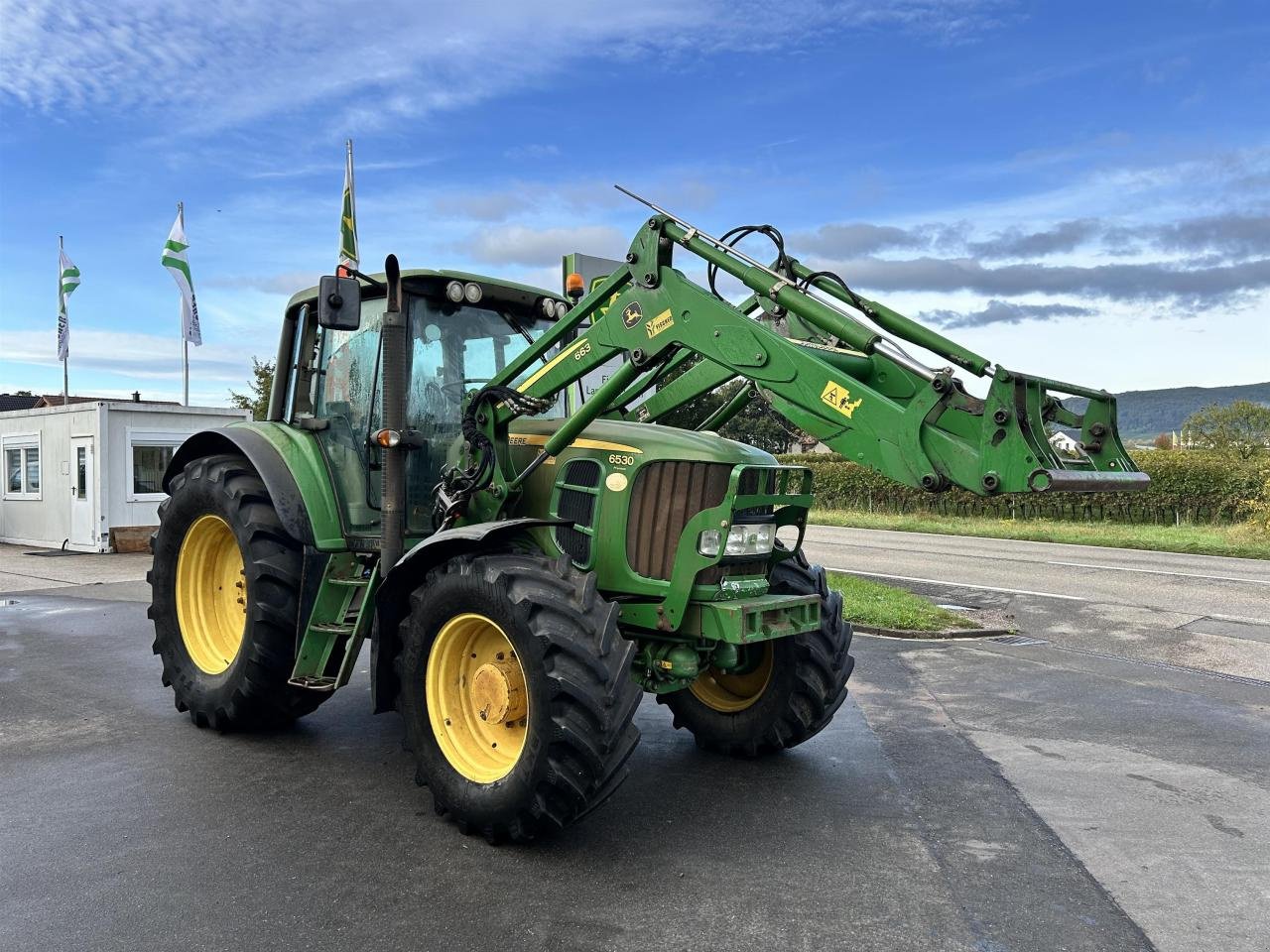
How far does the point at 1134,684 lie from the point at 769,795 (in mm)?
4212

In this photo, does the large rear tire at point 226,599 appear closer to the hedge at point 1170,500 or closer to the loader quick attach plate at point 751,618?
the loader quick attach plate at point 751,618

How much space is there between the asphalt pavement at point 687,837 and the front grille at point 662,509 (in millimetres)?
1223

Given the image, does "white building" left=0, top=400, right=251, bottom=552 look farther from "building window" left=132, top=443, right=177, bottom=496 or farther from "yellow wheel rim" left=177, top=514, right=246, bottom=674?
"yellow wheel rim" left=177, top=514, right=246, bottom=674

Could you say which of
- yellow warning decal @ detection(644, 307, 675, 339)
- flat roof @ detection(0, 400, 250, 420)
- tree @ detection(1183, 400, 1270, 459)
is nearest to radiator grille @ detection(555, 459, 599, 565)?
yellow warning decal @ detection(644, 307, 675, 339)

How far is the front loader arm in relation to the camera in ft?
13.2

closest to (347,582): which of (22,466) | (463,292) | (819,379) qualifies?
(463,292)

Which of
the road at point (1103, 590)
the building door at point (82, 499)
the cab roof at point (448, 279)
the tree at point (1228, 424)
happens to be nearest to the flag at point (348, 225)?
the cab roof at point (448, 279)

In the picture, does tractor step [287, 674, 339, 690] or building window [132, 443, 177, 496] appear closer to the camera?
tractor step [287, 674, 339, 690]

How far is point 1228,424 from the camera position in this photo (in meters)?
40.8

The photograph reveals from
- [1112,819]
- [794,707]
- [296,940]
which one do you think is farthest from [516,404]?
[1112,819]

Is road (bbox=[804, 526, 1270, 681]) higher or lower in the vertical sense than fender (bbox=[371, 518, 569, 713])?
lower

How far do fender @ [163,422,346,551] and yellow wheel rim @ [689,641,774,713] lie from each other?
2225 mm

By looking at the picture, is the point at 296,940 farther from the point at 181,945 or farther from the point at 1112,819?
the point at 1112,819

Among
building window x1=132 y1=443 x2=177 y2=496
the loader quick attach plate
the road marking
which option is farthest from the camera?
building window x1=132 y1=443 x2=177 y2=496
